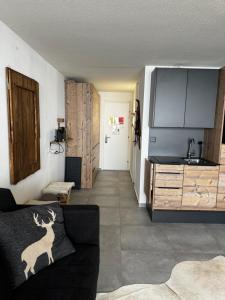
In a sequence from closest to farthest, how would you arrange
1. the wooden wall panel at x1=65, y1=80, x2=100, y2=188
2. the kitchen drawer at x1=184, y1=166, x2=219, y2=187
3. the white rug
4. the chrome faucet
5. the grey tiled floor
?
1. the white rug
2. the grey tiled floor
3. the kitchen drawer at x1=184, y1=166, x2=219, y2=187
4. the chrome faucet
5. the wooden wall panel at x1=65, y1=80, x2=100, y2=188

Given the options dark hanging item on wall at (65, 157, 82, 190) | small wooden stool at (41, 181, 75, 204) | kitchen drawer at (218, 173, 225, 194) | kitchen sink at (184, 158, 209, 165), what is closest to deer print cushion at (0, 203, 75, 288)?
small wooden stool at (41, 181, 75, 204)

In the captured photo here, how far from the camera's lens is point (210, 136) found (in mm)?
3523

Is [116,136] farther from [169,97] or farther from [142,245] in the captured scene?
[142,245]

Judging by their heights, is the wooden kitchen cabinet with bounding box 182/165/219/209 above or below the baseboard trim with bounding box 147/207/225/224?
above

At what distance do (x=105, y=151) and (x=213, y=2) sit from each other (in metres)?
5.26

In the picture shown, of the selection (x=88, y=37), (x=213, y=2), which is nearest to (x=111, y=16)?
(x=88, y=37)

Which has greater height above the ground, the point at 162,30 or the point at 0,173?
the point at 162,30

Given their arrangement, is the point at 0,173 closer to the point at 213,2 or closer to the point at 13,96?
the point at 13,96

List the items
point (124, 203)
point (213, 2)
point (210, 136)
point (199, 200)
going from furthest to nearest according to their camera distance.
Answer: point (124, 203) → point (210, 136) → point (199, 200) → point (213, 2)

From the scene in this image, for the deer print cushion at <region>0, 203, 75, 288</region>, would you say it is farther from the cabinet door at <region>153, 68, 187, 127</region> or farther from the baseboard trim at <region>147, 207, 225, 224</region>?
the cabinet door at <region>153, 68, 187, 127</region>

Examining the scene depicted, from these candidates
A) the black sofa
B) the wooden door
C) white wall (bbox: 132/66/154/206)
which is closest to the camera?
the black sofa

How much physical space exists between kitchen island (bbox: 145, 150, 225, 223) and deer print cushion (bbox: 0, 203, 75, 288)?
5.92ft

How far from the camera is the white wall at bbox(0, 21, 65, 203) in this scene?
215 centimetres

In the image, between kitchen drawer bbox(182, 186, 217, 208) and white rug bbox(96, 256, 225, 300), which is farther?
kitchen drawer bbox(182, 186, 217, 208)
